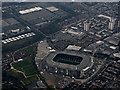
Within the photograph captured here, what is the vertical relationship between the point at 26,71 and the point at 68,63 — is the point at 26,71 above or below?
below

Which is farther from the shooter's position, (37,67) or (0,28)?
(0,28)

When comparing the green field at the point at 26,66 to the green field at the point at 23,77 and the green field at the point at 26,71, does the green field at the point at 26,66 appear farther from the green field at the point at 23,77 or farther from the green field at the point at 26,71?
the green field at the point at 23,77

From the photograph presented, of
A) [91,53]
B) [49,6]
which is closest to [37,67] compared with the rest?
[91,53]

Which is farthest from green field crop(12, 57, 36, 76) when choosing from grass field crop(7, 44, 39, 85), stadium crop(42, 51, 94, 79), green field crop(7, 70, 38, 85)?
stadium crop(42, 51, 94, 79)

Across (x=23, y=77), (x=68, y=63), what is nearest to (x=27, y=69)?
(x=23, y=77)

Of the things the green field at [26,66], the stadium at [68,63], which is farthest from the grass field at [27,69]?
the stadium at [68,63]

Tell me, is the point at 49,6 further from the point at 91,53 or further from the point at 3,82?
the point at 3,82

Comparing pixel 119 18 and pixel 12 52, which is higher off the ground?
pixel 119 18

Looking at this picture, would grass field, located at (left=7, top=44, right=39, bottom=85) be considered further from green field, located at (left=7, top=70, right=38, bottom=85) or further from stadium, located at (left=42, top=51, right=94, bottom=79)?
stadium, located at (left=42, top=51, right=94, bottom=79)

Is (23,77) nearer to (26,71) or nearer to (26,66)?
(26,71)

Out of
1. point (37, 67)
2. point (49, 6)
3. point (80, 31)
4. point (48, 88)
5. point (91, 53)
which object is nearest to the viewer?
point (48, 88)
